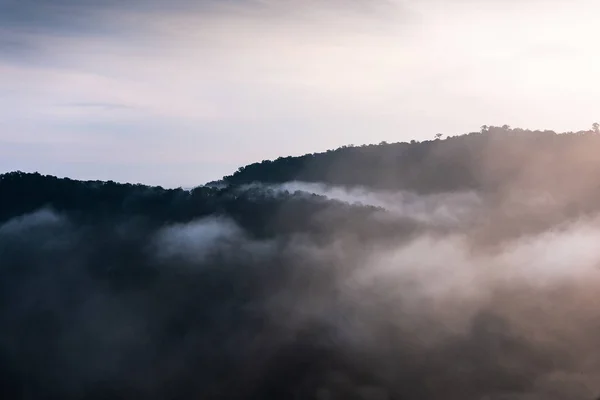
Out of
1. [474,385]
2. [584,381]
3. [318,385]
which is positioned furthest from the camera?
[318,385]

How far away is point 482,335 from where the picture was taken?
197 m

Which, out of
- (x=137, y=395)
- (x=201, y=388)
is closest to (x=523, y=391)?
(x=201, y=388)

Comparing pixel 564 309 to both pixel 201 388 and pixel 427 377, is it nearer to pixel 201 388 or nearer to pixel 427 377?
pixel 427 377

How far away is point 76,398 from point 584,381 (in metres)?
132

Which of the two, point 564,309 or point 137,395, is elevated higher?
point 564,309

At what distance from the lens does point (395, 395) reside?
18612 cm

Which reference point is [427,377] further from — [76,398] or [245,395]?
[76,398]

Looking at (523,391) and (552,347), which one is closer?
(523,391)

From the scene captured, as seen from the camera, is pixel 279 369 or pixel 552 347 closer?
pixel 552 347

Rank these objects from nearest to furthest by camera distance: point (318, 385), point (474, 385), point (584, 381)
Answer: point (584, 381) < point (474, 385) < point (318, 385)

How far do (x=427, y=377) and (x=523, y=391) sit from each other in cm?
2483

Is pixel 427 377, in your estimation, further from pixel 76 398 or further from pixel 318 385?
pixel 76 398

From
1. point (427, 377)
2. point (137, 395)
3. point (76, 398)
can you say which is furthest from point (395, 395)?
point (76, 398)

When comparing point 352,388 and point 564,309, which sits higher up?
point 564,309
